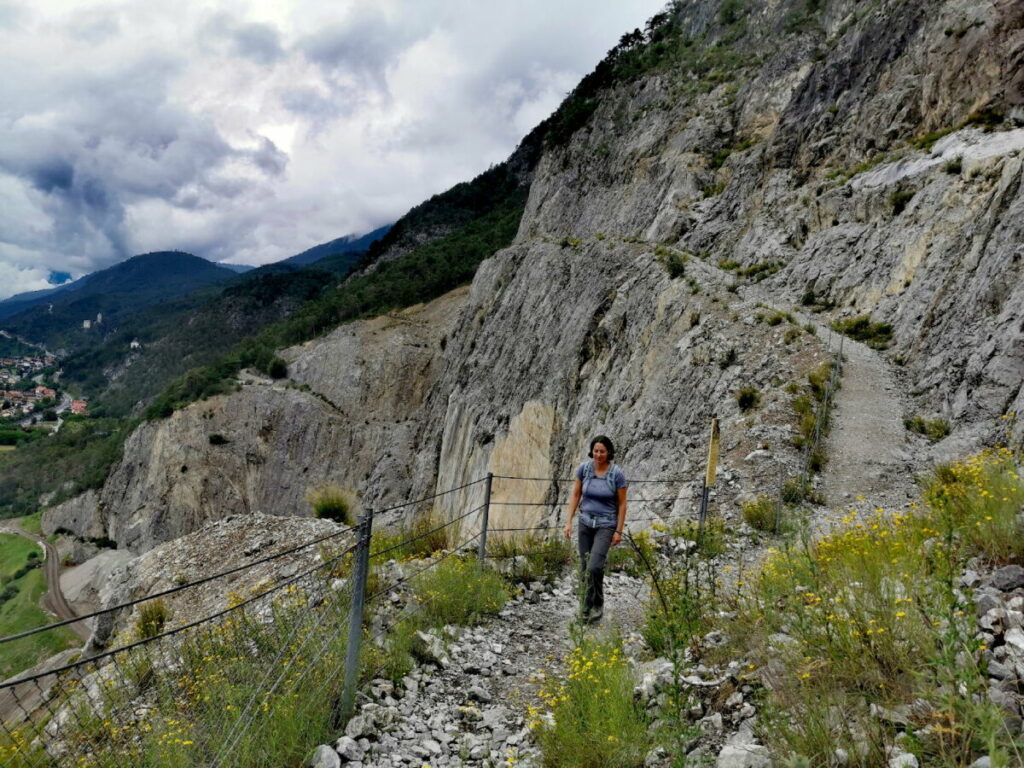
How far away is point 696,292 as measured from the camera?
70.0 feet

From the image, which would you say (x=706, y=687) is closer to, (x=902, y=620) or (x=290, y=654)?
(x=902, y=620)

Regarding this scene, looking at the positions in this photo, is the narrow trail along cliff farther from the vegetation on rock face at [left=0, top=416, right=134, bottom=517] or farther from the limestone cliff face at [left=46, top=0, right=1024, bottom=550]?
the vegetation on rock face at [left=0, top=416, right=134, bottom=517]

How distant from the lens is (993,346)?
11.1 meters

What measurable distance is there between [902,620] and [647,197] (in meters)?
41.9

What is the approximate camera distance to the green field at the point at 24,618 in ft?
88.8

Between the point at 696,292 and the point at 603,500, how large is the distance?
16.7m

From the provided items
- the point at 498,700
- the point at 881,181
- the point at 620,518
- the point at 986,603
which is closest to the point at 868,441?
the point at 620,518

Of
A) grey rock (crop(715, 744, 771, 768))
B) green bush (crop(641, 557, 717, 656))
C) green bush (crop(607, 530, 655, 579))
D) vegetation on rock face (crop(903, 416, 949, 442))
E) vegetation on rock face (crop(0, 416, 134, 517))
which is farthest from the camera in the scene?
vegetation on rock face (crop(0, 416, 134, 517))

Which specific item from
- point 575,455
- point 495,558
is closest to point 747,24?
point 575,455

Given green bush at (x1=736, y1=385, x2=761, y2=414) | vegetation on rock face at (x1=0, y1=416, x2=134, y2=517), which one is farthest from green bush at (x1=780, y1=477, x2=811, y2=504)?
vegetation on rock face at (x1=0, y1=416, x2=134, y2=517)

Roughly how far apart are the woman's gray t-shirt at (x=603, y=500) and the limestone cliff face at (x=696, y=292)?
5.41 metres

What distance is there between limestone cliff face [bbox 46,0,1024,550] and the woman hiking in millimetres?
5393

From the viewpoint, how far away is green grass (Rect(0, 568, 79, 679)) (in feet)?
90.2

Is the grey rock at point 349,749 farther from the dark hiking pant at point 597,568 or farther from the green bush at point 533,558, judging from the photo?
the green bush at point 533,558
